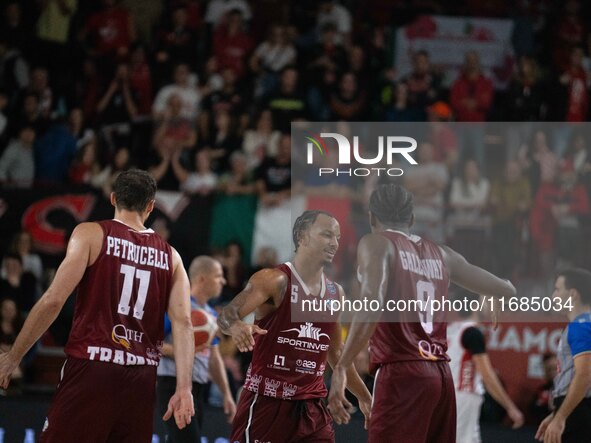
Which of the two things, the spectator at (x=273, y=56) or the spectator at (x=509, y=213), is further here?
the spectator at (x=273, y=56)

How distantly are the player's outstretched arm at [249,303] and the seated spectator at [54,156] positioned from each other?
7007mm

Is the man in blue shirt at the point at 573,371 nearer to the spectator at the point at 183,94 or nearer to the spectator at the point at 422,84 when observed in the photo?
the spectator at the point at 422,84

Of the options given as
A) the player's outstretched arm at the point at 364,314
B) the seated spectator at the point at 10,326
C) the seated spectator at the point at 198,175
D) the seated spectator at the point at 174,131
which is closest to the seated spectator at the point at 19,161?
the seated spectator at the point at 174,131

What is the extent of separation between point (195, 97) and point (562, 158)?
5.16 meters

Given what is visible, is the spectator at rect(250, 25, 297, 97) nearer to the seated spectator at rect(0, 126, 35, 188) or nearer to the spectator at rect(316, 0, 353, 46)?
the spectator at rect(316, 0, 353, 46)

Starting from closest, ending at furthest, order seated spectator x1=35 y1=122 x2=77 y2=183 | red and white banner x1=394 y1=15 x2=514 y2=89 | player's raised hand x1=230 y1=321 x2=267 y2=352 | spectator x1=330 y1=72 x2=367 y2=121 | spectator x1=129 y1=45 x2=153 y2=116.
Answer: player's raised hand x1=230 y1=321 x2=267 y2=352 < seated spectator x1=35 y1=122 x2=77 y2=183 < spectator x1=330 y1=72 x2=367 y2=121 < spectator x1=129 y1=45 x2=153 y2=116 < red and white banner x1=394 y1=15 x2=514 y2=89

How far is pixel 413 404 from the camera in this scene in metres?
6.72

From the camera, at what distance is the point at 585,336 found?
7.77 m

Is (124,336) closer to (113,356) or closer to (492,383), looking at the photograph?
(113,356)

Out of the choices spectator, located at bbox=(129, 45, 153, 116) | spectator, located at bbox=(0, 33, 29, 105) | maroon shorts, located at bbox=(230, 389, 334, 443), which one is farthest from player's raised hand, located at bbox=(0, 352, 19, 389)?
spectator, located at bbox=(0, 33, 29, 105)

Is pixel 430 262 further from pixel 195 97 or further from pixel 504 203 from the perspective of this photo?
pixel 195 97

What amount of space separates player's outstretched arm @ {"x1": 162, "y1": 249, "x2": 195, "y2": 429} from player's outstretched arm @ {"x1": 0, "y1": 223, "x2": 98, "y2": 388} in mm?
592

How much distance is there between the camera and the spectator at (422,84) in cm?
1402

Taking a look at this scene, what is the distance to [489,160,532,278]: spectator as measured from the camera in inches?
405
